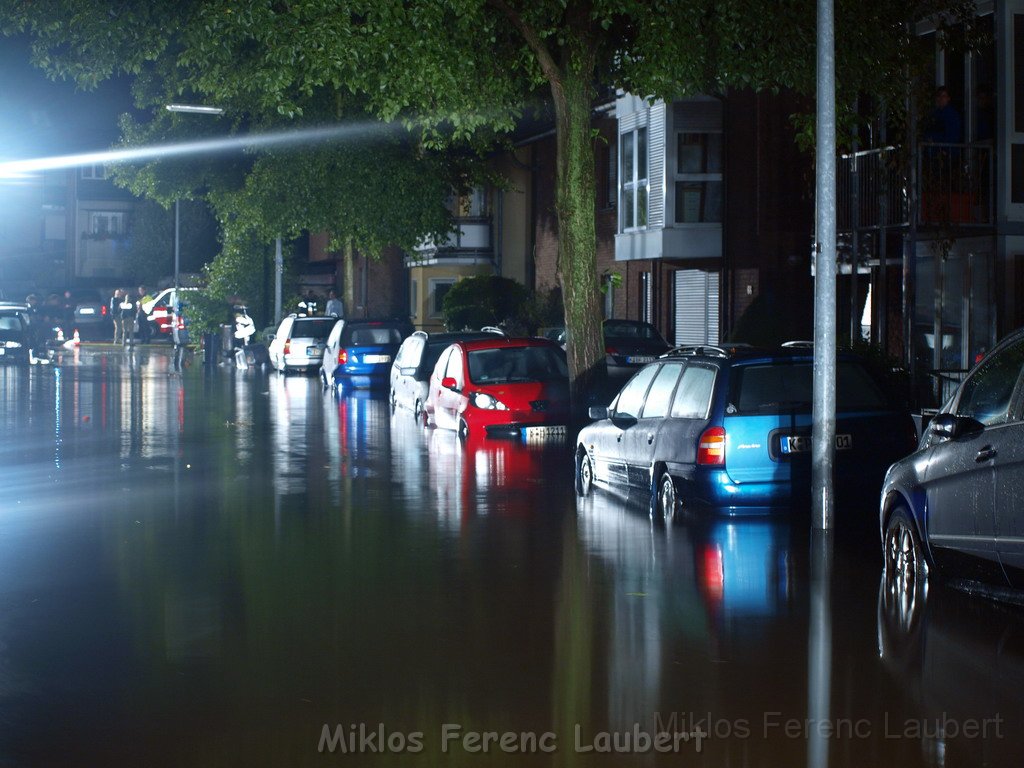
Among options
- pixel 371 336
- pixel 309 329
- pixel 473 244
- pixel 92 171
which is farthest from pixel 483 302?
pixel 92 171

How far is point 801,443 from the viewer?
1409cm

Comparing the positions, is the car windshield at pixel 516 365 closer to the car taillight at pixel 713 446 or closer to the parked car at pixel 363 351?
the car taillight at pixel 713 446

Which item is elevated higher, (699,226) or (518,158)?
(518,158)

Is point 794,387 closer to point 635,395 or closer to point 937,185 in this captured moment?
point 635,395

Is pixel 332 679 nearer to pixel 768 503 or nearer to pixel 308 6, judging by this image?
pixel 768 503

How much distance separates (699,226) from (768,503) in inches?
939

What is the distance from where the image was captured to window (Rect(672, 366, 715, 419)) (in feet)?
46.3

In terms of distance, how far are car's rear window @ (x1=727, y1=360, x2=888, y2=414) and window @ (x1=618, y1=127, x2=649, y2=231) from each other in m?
24.7

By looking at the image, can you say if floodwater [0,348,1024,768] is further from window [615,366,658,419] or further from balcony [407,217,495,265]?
balcony [407,217,495,265]

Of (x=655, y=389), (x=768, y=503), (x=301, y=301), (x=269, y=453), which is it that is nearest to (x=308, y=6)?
(x=269, y=453)

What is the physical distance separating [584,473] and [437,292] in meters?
47.0

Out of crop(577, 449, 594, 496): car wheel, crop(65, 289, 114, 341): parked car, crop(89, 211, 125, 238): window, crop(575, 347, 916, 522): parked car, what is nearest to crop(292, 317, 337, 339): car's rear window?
crop(65, 289, 114, 341): parked car

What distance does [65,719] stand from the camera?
718 centimetres

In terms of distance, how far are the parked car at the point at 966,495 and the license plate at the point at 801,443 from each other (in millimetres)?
2831
